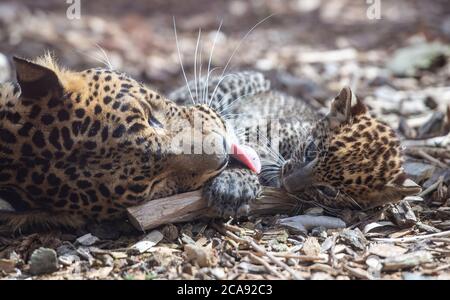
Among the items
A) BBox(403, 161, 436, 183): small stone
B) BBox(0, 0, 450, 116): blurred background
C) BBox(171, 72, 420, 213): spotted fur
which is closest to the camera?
BBox(171, 72, 420, 213): spotted fur

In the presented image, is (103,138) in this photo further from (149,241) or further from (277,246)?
(277,246)

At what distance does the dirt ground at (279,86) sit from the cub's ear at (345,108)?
3.31 feet

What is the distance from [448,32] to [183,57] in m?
4.93

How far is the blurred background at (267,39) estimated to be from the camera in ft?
36.7

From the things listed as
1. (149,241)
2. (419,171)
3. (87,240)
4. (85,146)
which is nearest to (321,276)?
(149,241)

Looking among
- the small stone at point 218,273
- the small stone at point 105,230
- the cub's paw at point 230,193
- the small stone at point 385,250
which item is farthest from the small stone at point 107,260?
the small stone at point 385,250

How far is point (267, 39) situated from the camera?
13.2 meters

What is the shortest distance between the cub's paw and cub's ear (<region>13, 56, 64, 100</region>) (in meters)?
1.62

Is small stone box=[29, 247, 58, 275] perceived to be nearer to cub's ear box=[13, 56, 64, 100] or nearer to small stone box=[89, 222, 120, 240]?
small stone box=[89, 222, 120, 240]

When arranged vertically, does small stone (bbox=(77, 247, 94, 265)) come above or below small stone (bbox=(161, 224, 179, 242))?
below

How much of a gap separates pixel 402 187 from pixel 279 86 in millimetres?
4617

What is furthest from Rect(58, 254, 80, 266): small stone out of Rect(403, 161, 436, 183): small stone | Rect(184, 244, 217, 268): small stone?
Rect(403, 161, 436, 183): small stone

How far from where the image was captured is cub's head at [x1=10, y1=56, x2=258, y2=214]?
5371 millimetres

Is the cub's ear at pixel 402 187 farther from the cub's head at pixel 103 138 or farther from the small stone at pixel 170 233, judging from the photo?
the small stone at pixel 170 233
